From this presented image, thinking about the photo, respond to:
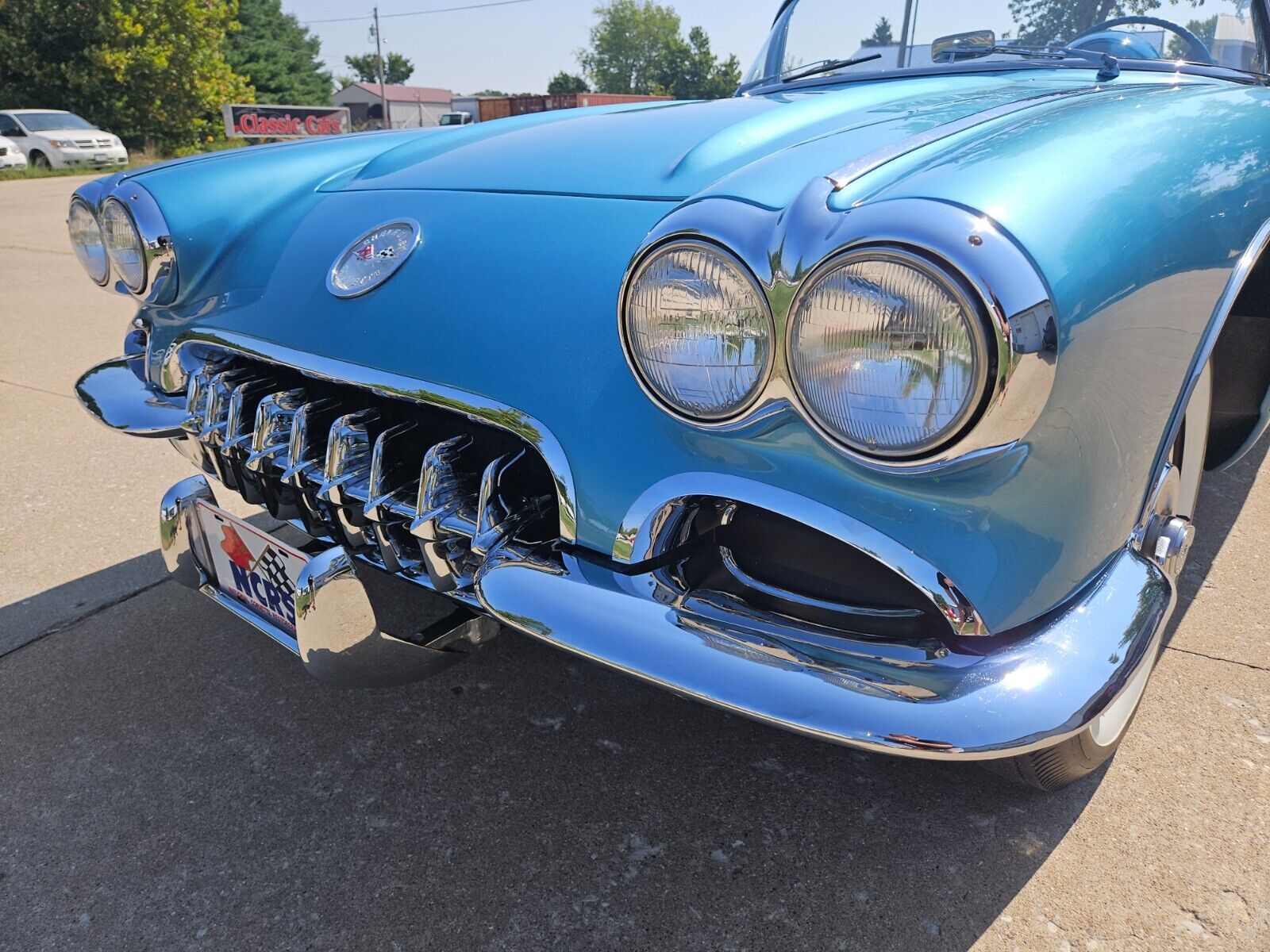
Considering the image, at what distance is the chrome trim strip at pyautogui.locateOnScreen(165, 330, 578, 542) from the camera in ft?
4.41

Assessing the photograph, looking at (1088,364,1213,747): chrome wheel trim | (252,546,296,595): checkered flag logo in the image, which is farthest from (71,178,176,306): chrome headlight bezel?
(1088,364,1213,747): chrome wheel trim

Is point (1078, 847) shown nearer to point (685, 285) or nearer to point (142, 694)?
point (685, 285)

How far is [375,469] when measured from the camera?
4.98 ft

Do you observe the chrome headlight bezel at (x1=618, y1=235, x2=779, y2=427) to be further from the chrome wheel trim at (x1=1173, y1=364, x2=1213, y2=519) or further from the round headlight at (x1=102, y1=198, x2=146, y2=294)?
the round headlight at (x1=102, y1=198, x2=146, y2=294)

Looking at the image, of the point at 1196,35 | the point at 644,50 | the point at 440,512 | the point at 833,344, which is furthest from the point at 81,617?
the point at 644,50

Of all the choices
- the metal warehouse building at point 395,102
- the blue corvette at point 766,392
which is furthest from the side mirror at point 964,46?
the metal warehouse building at point 395,102

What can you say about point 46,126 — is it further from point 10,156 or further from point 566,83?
point 566,83

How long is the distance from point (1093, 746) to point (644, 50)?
7170 centimetres

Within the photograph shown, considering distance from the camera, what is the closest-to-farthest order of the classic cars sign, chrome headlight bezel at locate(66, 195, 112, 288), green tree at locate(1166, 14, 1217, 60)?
1. chrome headlight bezel at locate(66, 195, 112, 288)
2. green tree at locate(1166, 14, 1217, 60)
3. the classic cars sign

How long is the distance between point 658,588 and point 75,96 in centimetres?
2695

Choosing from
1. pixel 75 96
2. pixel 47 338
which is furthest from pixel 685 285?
pixel 75 96

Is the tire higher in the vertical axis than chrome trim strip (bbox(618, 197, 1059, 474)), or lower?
lower

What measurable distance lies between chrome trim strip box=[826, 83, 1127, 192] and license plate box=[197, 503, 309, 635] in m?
0.99

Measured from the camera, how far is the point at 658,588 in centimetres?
128
